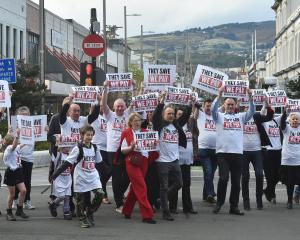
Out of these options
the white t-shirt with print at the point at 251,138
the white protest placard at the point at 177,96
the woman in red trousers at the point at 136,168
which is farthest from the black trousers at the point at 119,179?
the white t-shirt with print at the point at 251,138

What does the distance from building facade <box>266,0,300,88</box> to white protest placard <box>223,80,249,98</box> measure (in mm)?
43702

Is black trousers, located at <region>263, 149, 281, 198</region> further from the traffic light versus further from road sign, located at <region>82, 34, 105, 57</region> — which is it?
road sign, located at <region>82, 34, 105, 57</region>

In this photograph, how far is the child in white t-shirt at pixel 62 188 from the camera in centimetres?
1184

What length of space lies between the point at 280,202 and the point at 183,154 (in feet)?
9.05

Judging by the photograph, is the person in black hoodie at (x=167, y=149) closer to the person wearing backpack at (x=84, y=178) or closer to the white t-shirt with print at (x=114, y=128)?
the white t-shirt with print at (x=114, y=128)

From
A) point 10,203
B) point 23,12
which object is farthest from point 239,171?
point 23,12

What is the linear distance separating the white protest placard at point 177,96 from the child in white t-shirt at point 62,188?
1974 mm

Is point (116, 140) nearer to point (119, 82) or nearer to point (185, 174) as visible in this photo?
point (119, 82)

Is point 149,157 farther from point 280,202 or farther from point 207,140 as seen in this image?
point 280,202

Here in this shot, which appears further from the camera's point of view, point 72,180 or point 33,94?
point 33,94

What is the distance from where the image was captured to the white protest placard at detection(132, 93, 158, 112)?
12.6 m

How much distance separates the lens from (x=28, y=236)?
1015 cm

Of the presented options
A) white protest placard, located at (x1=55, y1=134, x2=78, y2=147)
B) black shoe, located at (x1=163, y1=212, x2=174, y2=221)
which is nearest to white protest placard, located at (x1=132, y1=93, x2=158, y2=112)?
white protest placard, located at (x1=55, y1=134, x2=78, y2=147)

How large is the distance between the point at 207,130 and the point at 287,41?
6051 cm
